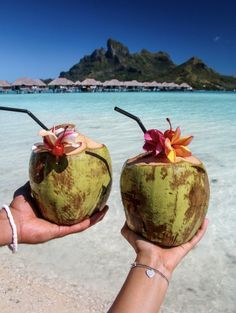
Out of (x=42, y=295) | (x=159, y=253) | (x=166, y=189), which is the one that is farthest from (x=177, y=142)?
(x=42, y=295)

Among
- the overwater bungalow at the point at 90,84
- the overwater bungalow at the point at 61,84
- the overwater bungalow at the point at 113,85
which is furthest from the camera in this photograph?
the overwater bungalow at the point at 113,85

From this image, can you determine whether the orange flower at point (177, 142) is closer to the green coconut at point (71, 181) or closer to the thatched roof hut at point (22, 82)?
the green coconut at point (71, 181)

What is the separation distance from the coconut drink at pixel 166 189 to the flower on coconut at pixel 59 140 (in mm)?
183

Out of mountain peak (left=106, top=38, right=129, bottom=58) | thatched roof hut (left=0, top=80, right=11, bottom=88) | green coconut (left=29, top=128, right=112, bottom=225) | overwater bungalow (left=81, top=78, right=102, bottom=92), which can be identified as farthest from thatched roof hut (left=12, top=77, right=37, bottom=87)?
mountain peak (left=106, top=38, right=129, bottom=58)

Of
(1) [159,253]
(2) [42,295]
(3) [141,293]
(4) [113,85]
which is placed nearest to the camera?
(3) [141,293]

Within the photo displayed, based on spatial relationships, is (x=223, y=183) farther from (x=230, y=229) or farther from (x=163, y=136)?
(x=163, y=136)

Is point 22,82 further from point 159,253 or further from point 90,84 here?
point 159,253

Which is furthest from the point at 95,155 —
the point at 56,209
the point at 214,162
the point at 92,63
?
the point at 92,63

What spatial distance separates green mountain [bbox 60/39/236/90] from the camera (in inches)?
3939

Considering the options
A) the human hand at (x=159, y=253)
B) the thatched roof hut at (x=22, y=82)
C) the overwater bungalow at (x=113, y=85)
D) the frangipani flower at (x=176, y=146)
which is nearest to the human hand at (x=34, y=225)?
the human hand at (x=159, y=253)

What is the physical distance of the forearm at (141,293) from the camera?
110 centimetres

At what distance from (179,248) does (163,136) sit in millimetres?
350

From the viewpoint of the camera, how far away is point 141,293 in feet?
3.67

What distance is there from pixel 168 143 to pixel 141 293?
0.41 m
